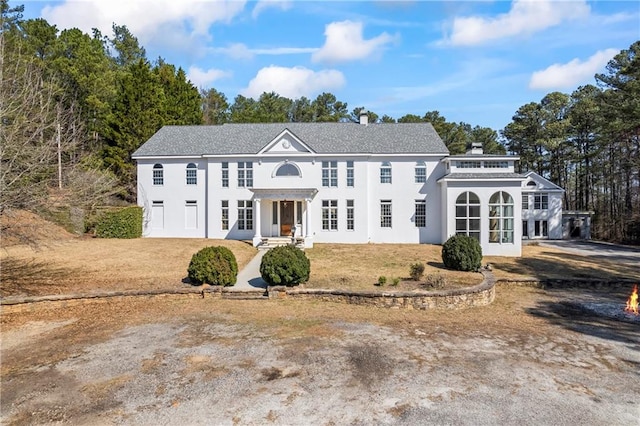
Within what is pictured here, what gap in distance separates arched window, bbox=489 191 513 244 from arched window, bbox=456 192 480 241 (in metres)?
0.77

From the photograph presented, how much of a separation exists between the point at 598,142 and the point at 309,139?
3018cm

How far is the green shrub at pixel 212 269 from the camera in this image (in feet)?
43.0

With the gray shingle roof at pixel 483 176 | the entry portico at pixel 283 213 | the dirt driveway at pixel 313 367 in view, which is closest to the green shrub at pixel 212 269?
the dirt driveway at pixel 313 367

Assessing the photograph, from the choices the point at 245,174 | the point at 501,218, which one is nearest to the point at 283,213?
the point at 245,174

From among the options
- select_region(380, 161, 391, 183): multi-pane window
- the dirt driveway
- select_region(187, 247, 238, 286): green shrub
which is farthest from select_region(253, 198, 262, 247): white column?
the dirt driveway

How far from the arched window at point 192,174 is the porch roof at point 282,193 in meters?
5.20

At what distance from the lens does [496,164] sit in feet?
78.1

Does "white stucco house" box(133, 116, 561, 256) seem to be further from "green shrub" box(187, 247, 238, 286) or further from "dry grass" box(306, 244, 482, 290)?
"green shrub" box(187, 247, 238, 286)

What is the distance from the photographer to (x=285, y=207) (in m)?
25.9

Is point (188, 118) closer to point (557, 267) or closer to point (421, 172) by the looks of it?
point (421, 172)

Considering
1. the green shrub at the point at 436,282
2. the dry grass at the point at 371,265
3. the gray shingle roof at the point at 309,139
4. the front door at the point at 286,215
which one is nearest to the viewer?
the green shrub at the point at 436,282

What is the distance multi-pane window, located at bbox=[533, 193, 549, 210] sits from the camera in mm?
34219

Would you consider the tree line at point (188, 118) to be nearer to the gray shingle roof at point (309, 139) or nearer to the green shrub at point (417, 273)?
the gray shingle roof at point (309, 139)

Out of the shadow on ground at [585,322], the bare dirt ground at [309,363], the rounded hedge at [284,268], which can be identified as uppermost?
the rounded hedge at [284,268]
